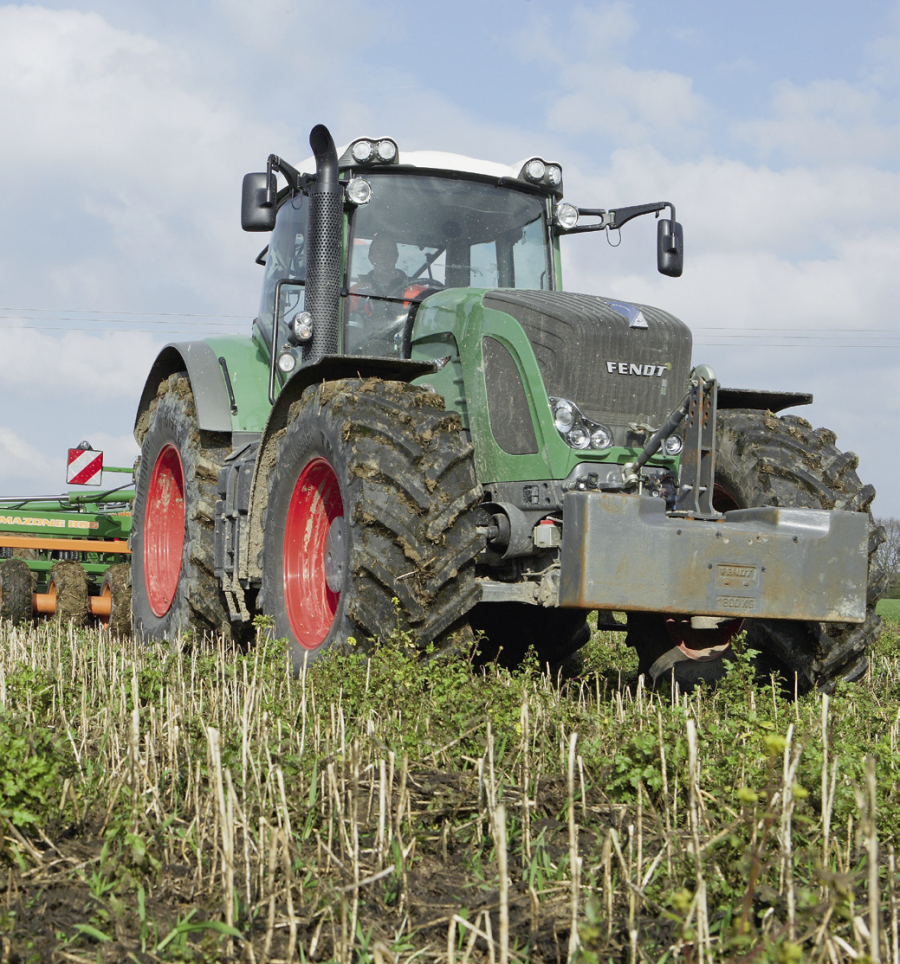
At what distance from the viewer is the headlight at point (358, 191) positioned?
20.8 feet

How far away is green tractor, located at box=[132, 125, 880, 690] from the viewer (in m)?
4.85

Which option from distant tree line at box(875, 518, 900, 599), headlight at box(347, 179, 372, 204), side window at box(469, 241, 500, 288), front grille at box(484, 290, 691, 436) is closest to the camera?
front grille at box(484, 290, 691, 436)

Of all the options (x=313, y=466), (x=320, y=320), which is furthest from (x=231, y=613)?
(x=320, y=320)

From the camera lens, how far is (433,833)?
3.01m

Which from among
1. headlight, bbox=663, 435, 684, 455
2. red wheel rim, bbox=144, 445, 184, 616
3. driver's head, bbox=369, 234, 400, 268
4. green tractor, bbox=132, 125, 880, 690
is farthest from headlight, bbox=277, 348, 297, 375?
headlight, bbox=663, 435, 684, 455

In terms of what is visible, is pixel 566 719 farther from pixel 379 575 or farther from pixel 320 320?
pixel 320 320

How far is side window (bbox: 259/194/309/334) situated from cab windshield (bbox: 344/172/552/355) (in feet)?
1.64

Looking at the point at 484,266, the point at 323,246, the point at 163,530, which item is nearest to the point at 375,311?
the point at 323,246

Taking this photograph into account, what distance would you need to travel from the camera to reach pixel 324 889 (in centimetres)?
249

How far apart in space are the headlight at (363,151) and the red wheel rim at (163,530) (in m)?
2.69

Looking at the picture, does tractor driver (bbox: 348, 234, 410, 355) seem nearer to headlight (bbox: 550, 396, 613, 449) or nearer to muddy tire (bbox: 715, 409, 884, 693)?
headlight (bbox: 550, 396, 613, 449)

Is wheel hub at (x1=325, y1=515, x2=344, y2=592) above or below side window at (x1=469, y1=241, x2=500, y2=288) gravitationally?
below

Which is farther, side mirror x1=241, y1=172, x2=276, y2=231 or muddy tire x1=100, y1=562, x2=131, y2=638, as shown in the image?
muddy tire x1=100, y1=562, x2=131, y2=638

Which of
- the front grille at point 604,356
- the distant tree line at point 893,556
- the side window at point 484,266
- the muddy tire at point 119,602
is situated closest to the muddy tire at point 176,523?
the muddy tire at point 119,602
